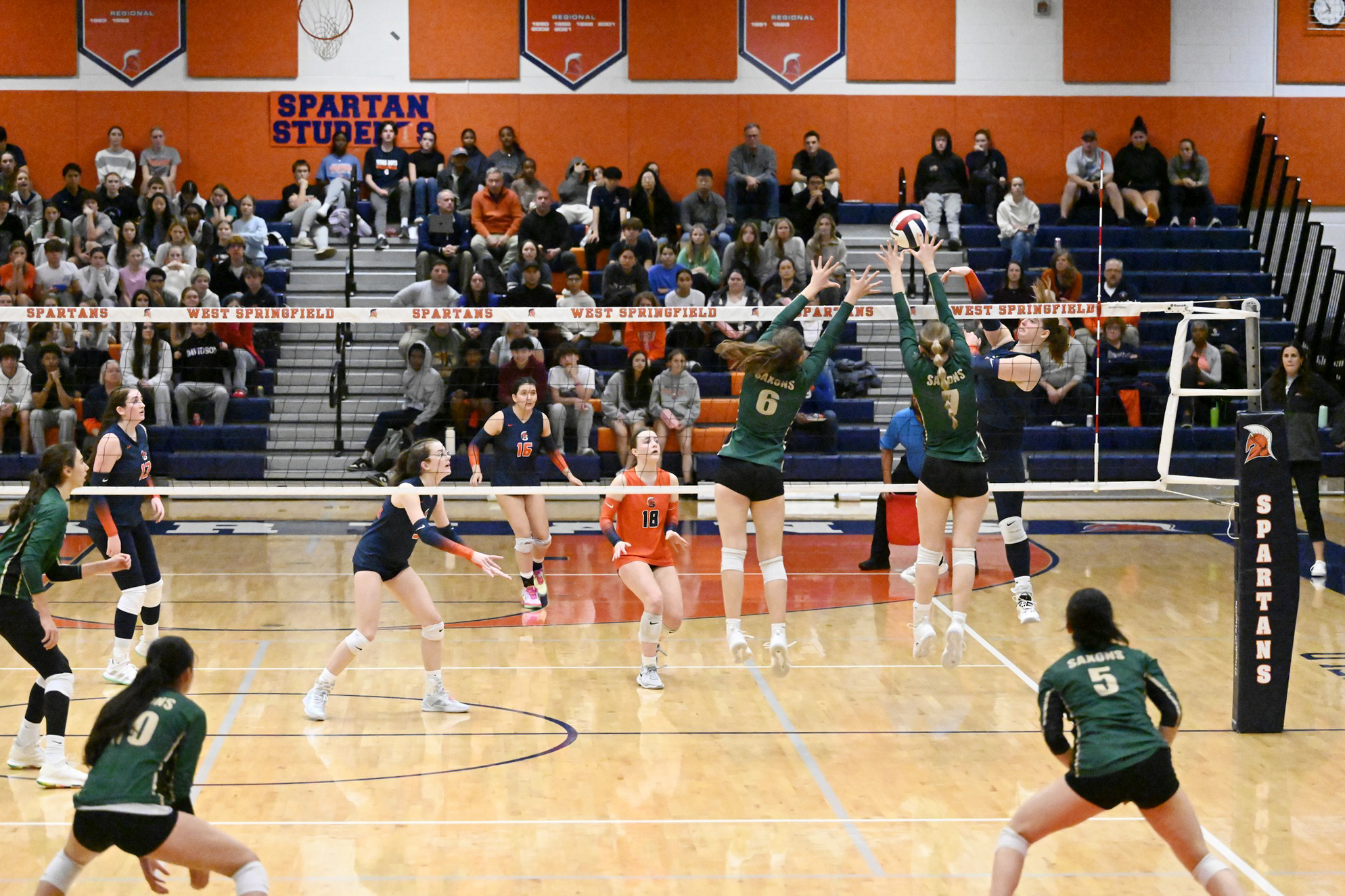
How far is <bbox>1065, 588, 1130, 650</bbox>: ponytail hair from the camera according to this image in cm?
570

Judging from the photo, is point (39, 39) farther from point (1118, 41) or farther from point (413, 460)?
point (1118, 41)

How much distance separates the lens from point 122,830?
17.4 ft

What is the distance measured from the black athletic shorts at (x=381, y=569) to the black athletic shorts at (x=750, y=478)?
2.40 metres

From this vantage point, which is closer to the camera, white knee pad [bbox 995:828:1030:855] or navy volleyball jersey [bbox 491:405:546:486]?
white knee pad [bbox 995:828:1030:855]

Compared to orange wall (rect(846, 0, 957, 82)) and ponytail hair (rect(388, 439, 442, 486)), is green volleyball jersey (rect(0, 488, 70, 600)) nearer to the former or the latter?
ponytail hair (rect(388, 439, 442, 486))

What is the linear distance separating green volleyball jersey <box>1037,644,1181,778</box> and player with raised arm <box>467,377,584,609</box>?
6596 millimetres

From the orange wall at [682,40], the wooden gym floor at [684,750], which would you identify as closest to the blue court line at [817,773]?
the wooden gym floor at [684,750]

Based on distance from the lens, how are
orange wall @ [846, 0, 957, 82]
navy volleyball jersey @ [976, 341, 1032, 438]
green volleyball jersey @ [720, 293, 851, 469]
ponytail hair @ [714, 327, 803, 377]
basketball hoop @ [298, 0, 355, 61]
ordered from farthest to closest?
orange wall @ [846, 0, 957, 82] < basketball hoop @ [298, 0, 355, 61] < navy volleyball jersey @ [976, 341, 1032, 438] < green volleyball jersey @ [720, 293, 851, 469] < ponytail hair @ [714, 327, 803, 377]

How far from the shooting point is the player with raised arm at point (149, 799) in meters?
5.31

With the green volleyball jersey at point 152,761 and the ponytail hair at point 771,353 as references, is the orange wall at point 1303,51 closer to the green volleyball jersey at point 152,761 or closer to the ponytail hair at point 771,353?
the ponytail hair at point 771,353

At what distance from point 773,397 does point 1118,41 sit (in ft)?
56.2

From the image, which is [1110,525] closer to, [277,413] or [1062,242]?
[1062,242]

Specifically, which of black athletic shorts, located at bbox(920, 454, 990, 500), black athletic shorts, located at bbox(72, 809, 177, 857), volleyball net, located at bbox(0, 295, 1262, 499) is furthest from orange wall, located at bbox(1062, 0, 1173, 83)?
black athletic shorts, located at bbox(72, 809, 177, 857)

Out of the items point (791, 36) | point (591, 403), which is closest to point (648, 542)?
point (591, 403)
